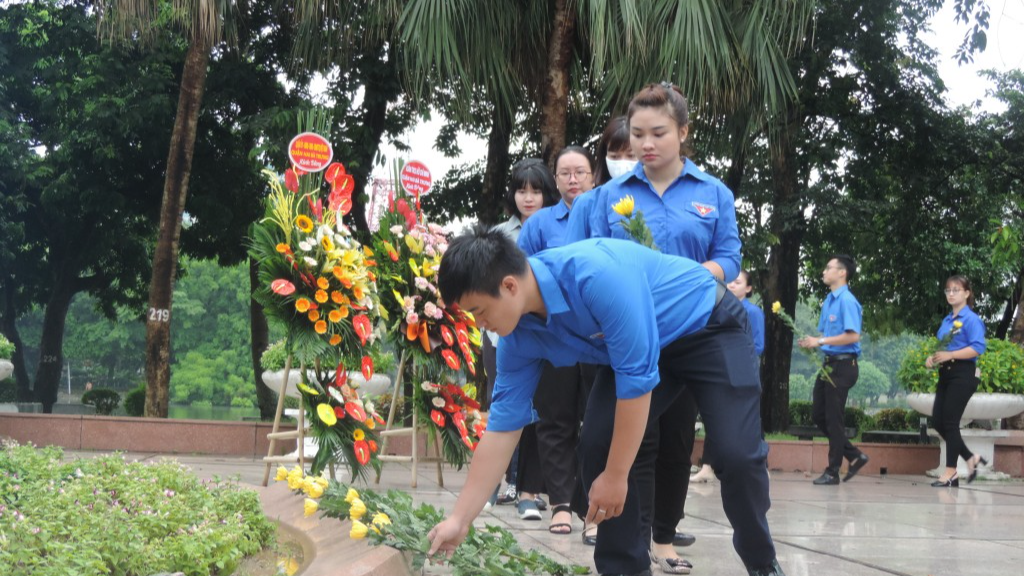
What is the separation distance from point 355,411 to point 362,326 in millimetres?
481

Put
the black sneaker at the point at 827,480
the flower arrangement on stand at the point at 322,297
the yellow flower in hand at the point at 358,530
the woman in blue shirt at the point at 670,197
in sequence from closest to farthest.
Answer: the yellow flower in hand at the point at 358,530 < the woman in blue shirt at the point at 670,197 < the flower arrangement on stand at the point at 322,297 < the black sneaker at the point at 827,480

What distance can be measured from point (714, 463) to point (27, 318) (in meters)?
47.3

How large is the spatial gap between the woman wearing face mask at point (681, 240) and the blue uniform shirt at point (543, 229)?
752mm

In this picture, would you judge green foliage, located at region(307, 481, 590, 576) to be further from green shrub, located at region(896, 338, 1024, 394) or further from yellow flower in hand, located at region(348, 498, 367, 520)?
green shrub, located at region(896, 338, 1024, 394)

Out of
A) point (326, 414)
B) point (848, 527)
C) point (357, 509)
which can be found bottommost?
point (848, 527)

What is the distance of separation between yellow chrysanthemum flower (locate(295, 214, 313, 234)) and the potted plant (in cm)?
661

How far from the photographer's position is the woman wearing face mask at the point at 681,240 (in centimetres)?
290

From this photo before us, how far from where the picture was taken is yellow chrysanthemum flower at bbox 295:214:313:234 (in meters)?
5.24

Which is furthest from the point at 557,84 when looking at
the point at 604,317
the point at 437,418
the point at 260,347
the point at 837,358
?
the point at 260,347

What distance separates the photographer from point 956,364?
894 centimetres

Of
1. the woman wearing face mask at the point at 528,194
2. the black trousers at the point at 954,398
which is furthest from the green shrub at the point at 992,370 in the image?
the woman wearing face mask at the point at 528,194

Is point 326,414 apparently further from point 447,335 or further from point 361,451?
point 447,335

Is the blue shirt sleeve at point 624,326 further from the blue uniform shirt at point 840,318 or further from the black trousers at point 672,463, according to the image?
the blue uniform shirt at point 840,318

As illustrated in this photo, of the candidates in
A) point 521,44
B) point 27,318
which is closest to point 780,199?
point 521,44
